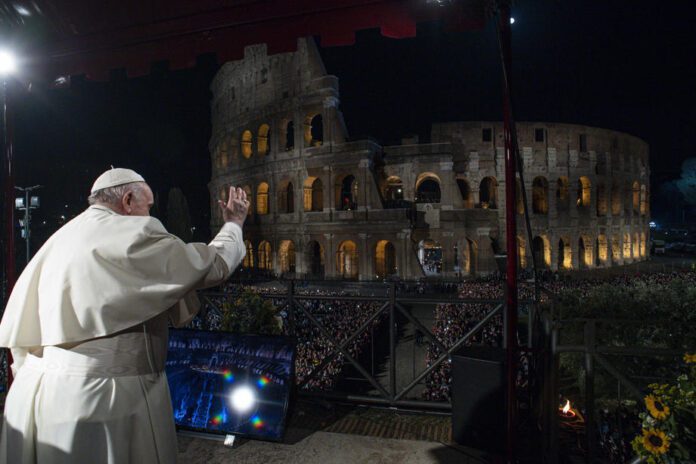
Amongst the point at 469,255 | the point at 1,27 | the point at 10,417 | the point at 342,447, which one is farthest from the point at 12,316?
the point at 469,255

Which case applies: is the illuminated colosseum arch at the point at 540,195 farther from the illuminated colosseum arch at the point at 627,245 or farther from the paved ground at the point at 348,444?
the paved ground at the point at 348,444

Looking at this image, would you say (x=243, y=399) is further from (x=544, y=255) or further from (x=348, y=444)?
(x=544, y=255)

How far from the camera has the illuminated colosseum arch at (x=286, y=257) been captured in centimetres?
3040

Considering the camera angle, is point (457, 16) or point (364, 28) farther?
point (364, 28)

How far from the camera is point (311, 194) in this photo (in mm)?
29875

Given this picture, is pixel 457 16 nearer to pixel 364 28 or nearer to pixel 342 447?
pixel 364 28

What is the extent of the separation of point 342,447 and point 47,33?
16.3 feet

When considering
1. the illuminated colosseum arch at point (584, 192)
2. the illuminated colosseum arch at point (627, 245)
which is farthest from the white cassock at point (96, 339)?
the illuminated colosseum arch at point (627, 245)

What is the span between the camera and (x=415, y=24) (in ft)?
10.7

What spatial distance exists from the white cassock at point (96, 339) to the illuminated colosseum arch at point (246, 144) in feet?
106

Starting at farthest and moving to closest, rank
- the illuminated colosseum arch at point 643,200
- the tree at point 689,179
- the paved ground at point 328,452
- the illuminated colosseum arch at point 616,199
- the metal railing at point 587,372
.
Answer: the tree at point 689,179, the illuminated colosseum arch at point 643,200, the illuminated colosseum arch at point 616,199, the paved ground at point 328,452, the metal railing at point 587,372

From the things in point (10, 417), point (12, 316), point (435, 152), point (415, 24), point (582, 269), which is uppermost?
point (435, 152)

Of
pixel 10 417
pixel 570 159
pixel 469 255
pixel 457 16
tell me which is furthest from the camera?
pixel 570 159

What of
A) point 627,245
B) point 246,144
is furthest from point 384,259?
point 627,245
